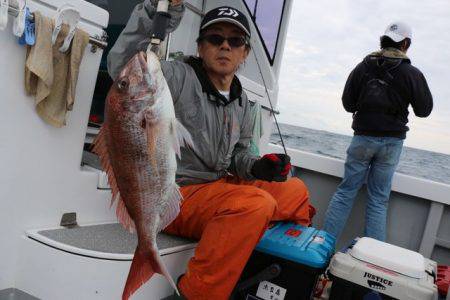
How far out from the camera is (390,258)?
2.42 metres

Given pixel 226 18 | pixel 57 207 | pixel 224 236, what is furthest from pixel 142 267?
pixel 226 18

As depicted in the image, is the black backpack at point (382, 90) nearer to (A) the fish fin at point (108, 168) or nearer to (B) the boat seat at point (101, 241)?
(B) the boat seat at point (101, 241)

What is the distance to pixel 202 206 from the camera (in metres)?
2.29

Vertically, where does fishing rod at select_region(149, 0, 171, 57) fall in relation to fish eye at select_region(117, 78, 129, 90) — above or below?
above

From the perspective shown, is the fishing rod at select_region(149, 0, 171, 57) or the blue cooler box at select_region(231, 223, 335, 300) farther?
the blue cooler box at select_region(231, 223, 335, 300)

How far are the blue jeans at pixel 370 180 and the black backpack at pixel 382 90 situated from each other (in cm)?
29

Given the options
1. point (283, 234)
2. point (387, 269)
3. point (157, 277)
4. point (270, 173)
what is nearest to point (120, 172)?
point (157, 277)

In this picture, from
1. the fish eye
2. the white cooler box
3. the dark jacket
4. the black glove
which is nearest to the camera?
the fish eye

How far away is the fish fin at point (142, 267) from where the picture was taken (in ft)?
5.41

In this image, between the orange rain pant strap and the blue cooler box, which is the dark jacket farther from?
the orange rain pant strap

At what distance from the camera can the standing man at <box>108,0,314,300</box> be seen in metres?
2.05

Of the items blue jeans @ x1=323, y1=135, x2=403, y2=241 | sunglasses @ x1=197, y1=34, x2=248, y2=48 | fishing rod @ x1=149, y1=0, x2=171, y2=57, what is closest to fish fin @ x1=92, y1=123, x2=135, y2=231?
fishing rod @ x1=149, y1=0, x2=171, y2=57

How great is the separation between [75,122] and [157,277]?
932 mm

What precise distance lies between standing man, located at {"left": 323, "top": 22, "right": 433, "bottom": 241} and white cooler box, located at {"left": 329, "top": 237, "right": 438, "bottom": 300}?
1.75 metres
